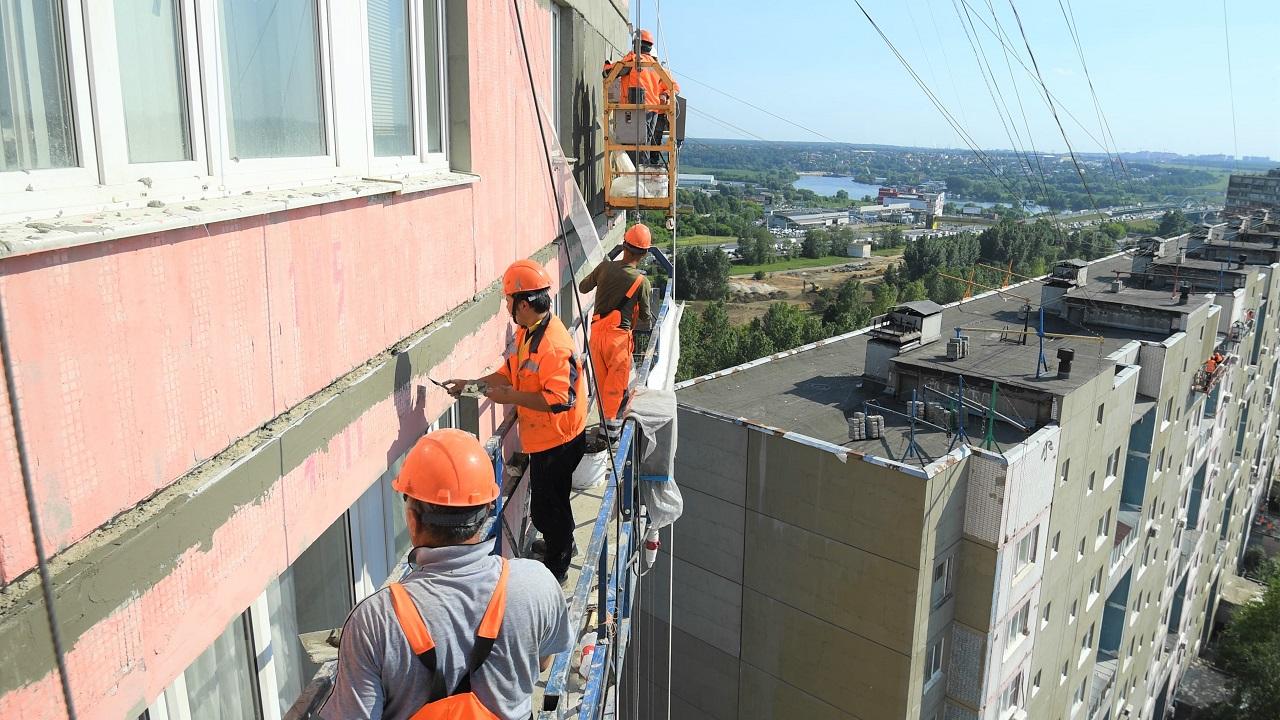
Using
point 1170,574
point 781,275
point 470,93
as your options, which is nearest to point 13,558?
point 470,93

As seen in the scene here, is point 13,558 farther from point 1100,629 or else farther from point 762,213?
point 762,213

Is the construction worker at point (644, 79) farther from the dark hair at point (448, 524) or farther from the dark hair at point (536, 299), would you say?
the dark hair at point (448, 524)

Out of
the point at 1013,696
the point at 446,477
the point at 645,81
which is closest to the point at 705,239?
the point at 1013,696

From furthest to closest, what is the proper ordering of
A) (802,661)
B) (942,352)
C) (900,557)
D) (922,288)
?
(922,288) < (942,352) < (802,661) < (900,557)

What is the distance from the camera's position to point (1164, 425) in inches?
957

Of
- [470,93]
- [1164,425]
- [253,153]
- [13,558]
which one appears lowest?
[1164,425]

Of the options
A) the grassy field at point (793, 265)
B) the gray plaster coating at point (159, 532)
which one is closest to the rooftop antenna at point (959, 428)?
the gray plaster coating at point (159, 532)

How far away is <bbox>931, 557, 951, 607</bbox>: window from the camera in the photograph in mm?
15617

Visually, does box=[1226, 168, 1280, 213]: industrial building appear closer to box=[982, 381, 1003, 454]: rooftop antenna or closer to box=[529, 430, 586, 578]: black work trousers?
box=[982, 381, 1003, 454]: rooftop antenna

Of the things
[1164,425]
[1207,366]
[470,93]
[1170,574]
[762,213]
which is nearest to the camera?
[470,93]

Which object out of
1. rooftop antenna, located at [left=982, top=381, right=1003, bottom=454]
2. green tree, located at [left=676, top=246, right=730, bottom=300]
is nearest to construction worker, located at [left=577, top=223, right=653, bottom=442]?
rooftop antenna, located at [left=982, top=381, right=1003, bottom=454]

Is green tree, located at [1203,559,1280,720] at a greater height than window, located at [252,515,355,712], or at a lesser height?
lesser

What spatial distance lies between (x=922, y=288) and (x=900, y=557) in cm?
8781

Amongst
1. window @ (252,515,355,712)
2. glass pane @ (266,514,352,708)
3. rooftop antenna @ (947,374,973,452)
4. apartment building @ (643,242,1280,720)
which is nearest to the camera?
window @ (252,515,355,712)
